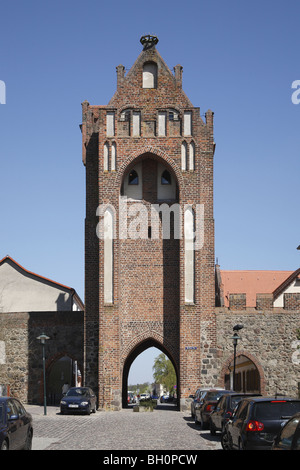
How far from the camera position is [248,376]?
141 feet

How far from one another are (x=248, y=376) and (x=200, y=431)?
69.7 ft

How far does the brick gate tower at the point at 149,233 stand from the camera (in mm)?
34031

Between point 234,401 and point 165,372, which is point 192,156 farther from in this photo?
point 165,372

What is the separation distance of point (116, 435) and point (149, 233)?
17439 millimetres

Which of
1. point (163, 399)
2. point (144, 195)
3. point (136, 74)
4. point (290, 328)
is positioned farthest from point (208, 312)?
point (163, 399)

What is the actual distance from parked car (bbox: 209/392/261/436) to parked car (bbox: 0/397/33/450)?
5805mm

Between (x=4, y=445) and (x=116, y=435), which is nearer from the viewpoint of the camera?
(x=4, y=445)

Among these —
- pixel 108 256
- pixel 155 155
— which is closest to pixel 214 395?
pixel 108 256

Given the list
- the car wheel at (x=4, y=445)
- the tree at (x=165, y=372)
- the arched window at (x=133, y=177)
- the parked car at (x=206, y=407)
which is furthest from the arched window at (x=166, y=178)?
the tree at (x=165, y=372)

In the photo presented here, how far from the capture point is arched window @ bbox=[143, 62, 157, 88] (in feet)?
120

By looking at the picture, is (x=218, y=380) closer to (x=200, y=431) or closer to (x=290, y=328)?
(x=290, y=328)

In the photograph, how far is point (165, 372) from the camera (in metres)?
92.7

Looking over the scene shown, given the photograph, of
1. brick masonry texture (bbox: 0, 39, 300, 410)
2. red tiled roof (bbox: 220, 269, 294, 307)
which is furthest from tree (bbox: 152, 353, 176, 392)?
brick masonry texture (bbox: 0, 39, 300, 410)

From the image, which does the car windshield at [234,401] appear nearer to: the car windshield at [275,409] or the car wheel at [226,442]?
the car wheel at [226,442]
